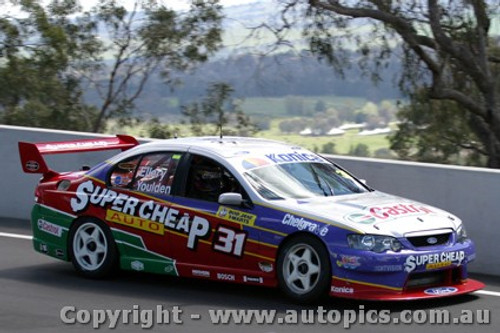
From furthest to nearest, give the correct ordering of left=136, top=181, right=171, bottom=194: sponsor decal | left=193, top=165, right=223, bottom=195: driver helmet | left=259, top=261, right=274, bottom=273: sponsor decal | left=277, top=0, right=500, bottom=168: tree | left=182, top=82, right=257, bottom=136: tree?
left=182, top=82, right=257, bottom=136: tree < left=277, top=0, right=500, bottom=168: tree < left=136, top=181, right=171, bottom=194: sponsor decal < left=193, top=165, right=223, bottom=195: driver helmet < left=259, top=261, right=274, bottom=273: sponsor decal

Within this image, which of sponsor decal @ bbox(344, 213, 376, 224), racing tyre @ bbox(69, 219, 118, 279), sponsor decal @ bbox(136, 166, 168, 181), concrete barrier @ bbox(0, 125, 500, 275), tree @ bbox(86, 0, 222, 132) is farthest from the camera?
tree @ bbox(86, 0, 222, 132)

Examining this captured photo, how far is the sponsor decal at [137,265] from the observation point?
33.4 ft

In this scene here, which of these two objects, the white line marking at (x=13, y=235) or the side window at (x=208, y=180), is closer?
the side window at (x=208, y=180)

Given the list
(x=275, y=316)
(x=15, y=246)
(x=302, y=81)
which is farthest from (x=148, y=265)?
(x=302, y=81)

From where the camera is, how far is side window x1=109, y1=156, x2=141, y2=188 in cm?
1045

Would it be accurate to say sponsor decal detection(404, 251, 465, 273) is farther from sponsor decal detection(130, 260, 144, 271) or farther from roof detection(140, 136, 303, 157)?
sponsor decal detection(130, 260, 144, 271)

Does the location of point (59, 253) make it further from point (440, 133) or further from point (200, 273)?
point (440, 133)

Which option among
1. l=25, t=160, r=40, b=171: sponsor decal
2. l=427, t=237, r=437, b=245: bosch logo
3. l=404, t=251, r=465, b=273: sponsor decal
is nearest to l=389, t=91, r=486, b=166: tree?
l=25, t=160, r=40, b=171: sponsor decal

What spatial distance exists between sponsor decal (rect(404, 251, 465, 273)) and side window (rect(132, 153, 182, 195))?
2444 millimetres

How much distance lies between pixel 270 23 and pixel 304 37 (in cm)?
77

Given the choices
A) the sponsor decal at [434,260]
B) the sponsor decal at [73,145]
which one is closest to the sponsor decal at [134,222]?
the sponsor decal at [73,145]

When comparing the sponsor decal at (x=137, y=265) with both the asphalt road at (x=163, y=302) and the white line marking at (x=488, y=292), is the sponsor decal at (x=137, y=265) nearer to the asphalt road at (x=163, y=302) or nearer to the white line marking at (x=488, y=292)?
the asphalt road at (x=163, y=302)

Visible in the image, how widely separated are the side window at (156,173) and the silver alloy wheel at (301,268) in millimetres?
1515

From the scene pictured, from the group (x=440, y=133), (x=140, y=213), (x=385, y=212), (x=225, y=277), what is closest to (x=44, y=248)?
(x=140, y=213)
